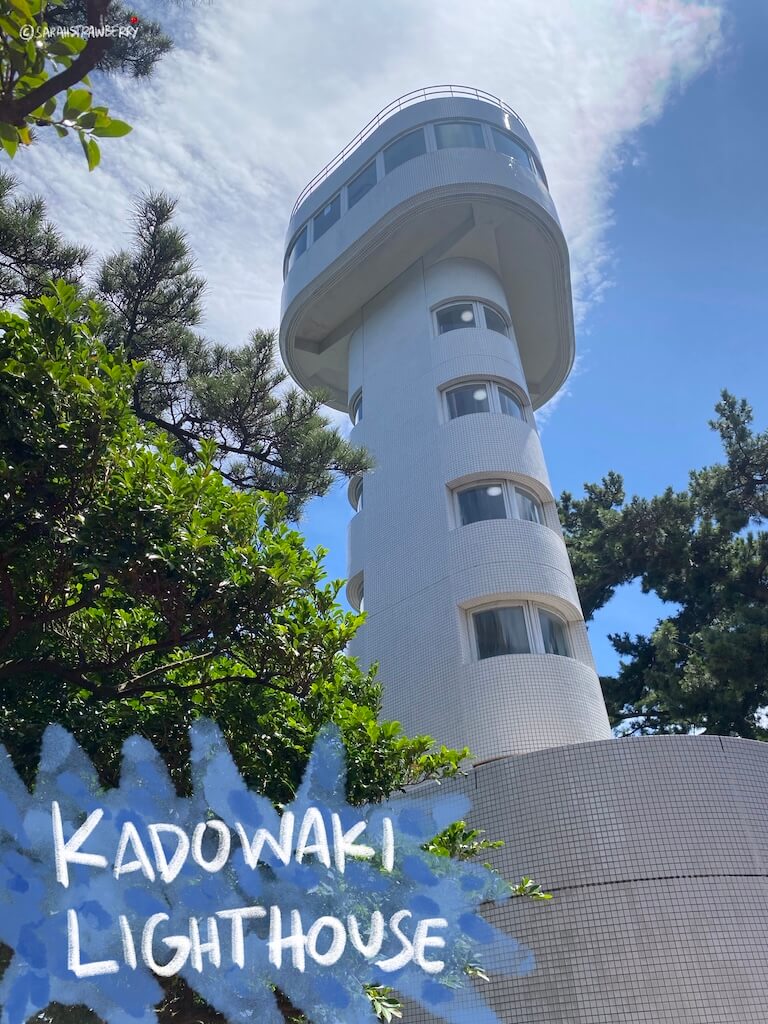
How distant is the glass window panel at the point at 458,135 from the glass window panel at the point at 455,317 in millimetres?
3019

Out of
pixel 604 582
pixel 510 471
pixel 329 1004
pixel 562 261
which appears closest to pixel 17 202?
pixel 510 471

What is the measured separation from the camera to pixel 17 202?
27.7ft

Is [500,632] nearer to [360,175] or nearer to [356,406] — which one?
[356,406]

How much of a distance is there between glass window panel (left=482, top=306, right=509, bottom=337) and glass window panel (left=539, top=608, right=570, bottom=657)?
559 centimetres

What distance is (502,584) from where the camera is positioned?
991cm

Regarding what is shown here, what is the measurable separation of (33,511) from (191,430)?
14.1ft

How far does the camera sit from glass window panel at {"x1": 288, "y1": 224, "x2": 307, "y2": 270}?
15.7 m

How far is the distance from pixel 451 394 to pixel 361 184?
18.0 ft

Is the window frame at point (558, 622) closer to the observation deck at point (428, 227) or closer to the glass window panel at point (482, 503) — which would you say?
the glass window panel at point (482, 503)

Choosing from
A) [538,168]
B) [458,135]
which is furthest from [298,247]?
[538,168]

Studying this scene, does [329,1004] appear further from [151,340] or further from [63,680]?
[151,340]

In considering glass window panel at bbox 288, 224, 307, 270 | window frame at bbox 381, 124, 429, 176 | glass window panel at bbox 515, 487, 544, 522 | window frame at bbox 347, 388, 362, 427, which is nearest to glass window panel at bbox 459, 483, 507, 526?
glass window panel at bbox 515, 487, 544, 522

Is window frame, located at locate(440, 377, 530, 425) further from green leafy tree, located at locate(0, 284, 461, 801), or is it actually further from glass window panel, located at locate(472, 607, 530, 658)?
green leafy tree, located at locate(0, 284, 461, 801)

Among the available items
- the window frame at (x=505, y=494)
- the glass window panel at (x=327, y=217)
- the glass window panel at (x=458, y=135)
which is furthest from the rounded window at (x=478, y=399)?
the glass window panel at (x=327, y=217)
